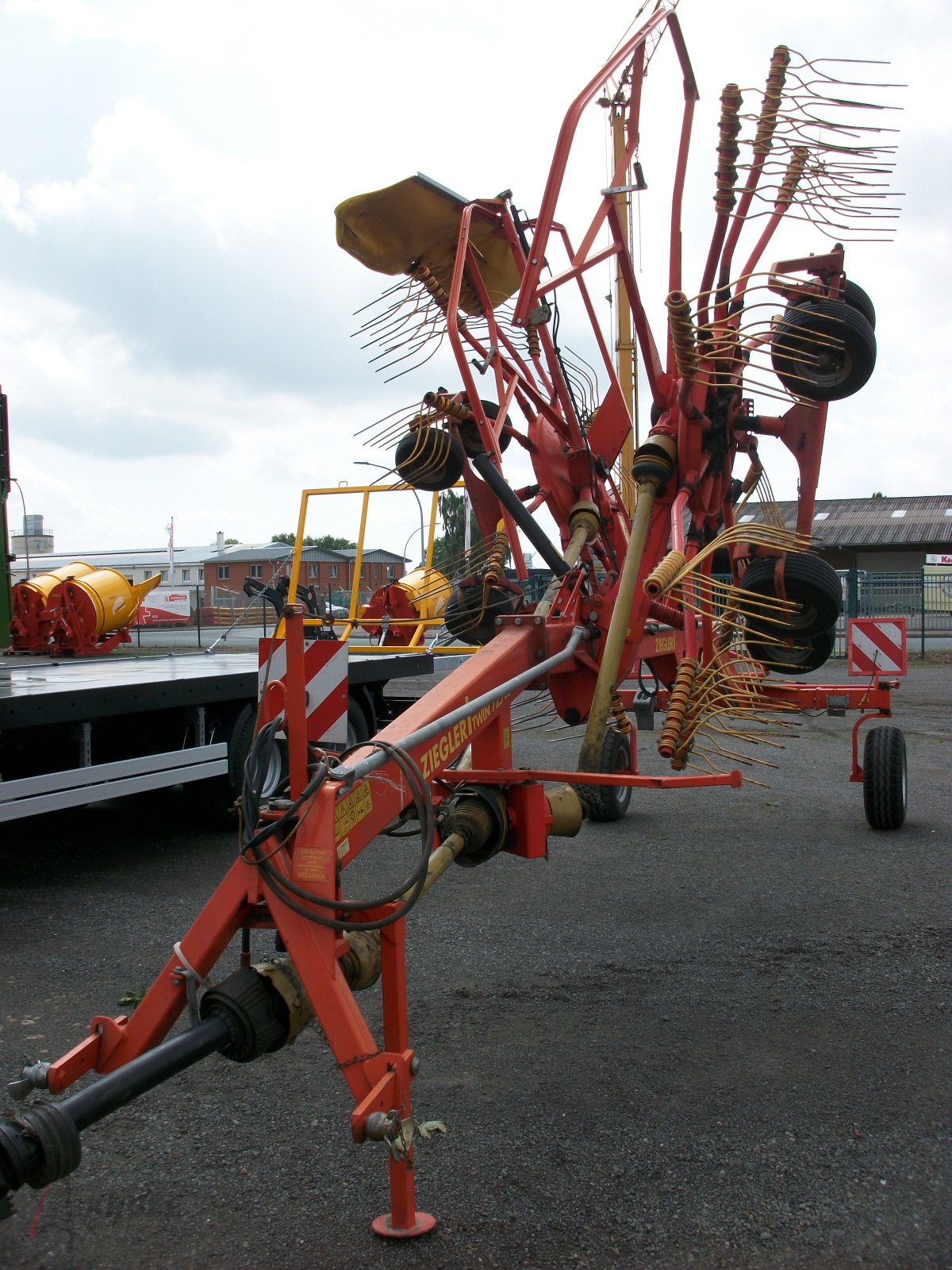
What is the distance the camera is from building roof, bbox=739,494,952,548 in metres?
31.3

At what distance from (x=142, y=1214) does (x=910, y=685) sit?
16.4 metres

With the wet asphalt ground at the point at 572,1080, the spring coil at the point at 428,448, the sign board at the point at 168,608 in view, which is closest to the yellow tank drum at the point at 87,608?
the wet asphalt ground at the point at 572,1080

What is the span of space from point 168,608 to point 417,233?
122 feet

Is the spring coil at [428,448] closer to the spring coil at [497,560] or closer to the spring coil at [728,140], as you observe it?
the spring coil at [497,560]

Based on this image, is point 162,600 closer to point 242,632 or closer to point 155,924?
point 242,632

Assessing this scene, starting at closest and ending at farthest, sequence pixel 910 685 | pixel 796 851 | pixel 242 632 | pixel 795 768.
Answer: pixel 796 851 → pixel 795 768 → pixel 910 685 → pixel 242 632

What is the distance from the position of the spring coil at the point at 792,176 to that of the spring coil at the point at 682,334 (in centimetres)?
72

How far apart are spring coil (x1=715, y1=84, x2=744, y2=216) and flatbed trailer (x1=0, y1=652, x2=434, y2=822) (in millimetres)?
2586

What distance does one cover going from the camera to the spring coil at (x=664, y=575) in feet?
12.8

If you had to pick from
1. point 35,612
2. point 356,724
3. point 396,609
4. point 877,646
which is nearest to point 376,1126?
point 356,724

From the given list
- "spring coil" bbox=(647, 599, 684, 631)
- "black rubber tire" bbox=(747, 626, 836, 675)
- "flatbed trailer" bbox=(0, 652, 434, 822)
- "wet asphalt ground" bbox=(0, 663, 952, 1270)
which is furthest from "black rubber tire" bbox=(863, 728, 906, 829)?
"flatbed trailer" bbox=(0, 652, 434, 822)

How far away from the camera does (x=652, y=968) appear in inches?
181

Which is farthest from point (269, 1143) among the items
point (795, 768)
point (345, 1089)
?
point (795, 768)

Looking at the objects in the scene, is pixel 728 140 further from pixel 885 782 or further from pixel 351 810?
pixel 885 782
